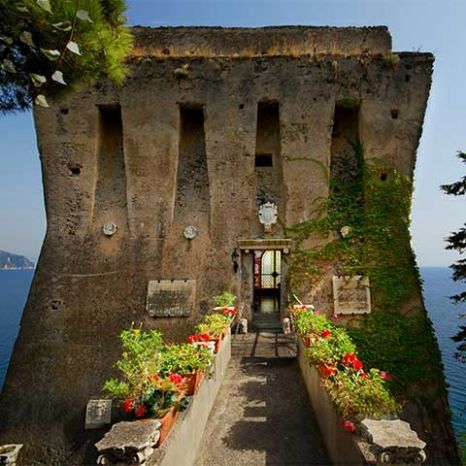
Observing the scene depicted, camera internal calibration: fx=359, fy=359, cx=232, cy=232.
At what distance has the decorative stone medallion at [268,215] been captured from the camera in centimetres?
1201

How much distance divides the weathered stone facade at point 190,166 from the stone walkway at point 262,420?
387 centimetres

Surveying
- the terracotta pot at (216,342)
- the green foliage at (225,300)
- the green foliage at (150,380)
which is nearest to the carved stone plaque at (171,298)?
the green foliage at (225,300)

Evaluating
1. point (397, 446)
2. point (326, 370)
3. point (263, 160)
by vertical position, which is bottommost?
point (397, 446)

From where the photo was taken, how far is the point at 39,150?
1266 centimetres

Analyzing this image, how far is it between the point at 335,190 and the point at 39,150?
1047 cm

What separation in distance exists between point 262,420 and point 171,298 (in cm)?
634

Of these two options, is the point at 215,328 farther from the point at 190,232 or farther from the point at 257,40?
the point at 257,40

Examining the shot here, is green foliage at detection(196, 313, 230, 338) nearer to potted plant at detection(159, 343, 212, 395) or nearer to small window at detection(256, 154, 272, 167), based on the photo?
potted plant at detection(159, 343, 212, 395)

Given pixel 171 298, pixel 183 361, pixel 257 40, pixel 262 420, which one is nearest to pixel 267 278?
pixel 171 298

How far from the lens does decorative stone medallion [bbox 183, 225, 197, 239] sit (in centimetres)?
1204

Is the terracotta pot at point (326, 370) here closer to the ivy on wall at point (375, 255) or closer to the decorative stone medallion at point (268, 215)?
the ivy on wall at point (375, 255)

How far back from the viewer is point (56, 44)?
4.57 m

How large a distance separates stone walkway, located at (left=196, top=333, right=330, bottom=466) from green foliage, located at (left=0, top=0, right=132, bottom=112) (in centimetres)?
489

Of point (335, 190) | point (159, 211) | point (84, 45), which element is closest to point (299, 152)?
point (335, 190)
